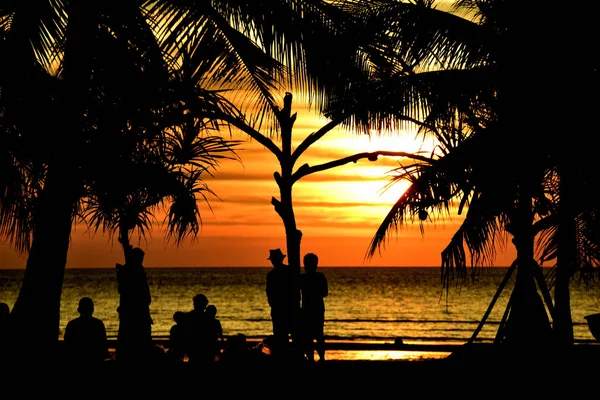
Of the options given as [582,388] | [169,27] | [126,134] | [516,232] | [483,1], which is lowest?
[582,388]

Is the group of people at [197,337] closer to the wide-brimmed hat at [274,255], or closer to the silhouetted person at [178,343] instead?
the silhouetted person at [178,343]

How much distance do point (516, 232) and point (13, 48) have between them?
682 centimetres

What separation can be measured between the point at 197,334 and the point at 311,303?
6.56ft

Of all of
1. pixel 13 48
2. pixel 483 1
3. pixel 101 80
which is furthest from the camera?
pixel 483 1

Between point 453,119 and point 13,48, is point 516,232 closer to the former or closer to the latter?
point 453,119

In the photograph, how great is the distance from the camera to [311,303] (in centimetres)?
1273

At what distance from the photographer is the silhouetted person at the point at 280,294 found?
12.4m

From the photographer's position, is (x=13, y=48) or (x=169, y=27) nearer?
(x=13, y=48)

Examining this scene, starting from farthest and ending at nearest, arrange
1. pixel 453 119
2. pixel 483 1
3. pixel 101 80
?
pixel 483 1, pixel 453 119, pixel 101 80

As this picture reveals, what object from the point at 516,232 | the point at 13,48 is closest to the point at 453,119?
the point at 516,232


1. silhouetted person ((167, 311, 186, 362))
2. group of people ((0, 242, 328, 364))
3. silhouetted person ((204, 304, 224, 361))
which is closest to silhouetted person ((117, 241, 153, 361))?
group of people ((0, 242, 328, 364))

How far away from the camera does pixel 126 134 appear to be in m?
11.3

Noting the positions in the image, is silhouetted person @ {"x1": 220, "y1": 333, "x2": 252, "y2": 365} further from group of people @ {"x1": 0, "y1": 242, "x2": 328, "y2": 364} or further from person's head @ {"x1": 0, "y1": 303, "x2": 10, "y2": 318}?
person's head @ {"x1": 0, "y1": 303, "x2": 10, "y2": 318}

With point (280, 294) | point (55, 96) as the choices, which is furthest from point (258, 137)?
point (55, 96)
